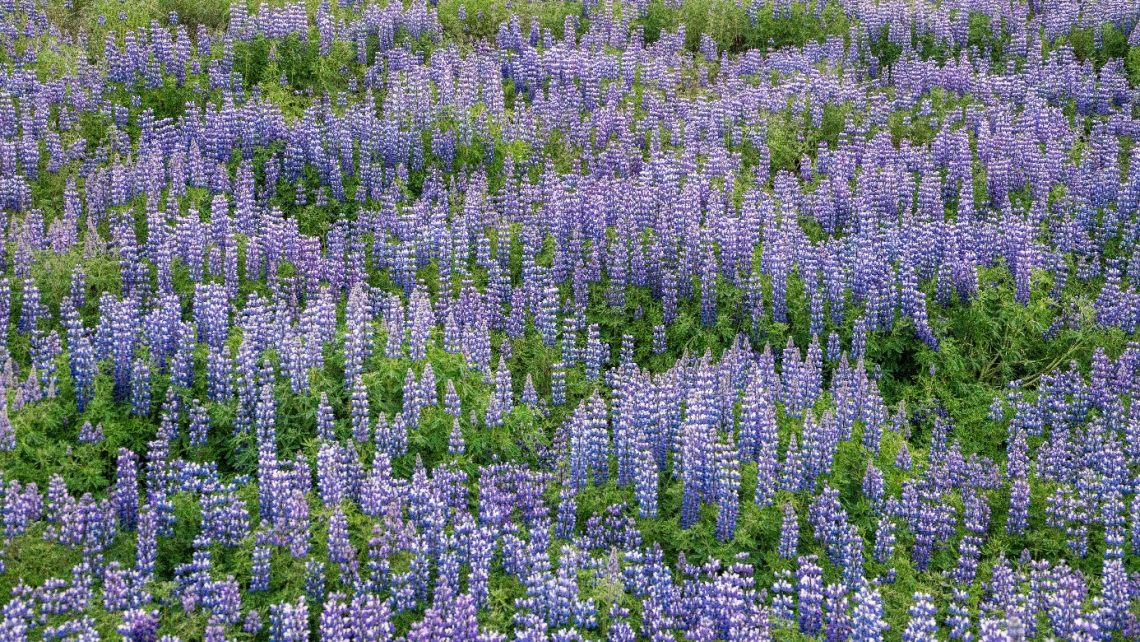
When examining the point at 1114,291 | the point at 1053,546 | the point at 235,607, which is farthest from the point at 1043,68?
the point at 235,607

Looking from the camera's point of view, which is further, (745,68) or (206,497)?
(745,68)

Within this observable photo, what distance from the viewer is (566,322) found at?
10.6 metres

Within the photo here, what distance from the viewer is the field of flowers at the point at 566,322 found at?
7.71 m

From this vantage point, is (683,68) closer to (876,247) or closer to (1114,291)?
(876,247)

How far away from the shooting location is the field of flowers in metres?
7.71

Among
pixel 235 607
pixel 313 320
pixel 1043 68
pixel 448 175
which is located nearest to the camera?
pixel 235 607

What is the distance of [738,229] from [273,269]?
395 centimetres

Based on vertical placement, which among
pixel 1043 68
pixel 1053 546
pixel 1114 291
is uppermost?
→ pixel 1043 68

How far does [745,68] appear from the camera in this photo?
1573cm

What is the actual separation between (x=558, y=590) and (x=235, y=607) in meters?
1.80

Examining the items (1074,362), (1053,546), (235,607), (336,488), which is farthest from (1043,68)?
(235,607)

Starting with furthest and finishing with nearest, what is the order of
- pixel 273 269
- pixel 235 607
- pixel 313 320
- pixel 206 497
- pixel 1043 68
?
pixel 1043 68 < pixel 273 269 < pixel 313 320 < pixel 206 497 < pixel 235 607

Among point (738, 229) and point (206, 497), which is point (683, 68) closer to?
point (738, 229)

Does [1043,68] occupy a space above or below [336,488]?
above
